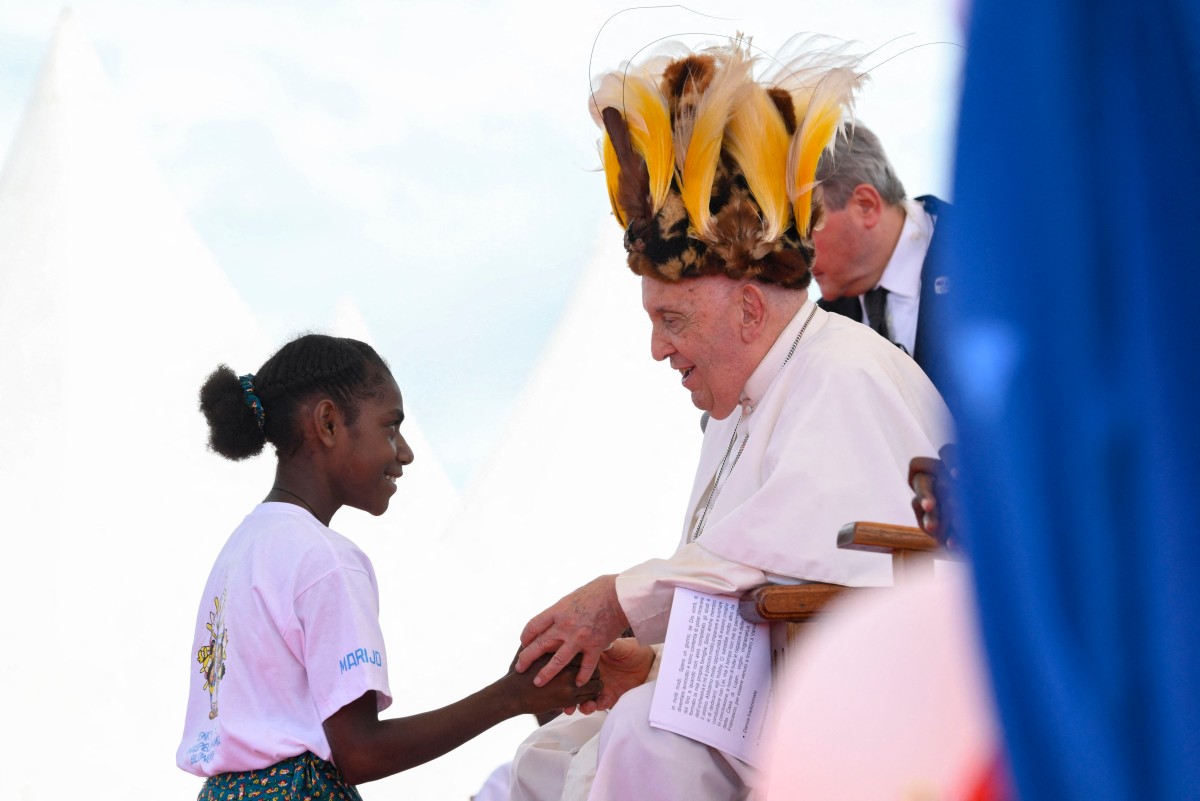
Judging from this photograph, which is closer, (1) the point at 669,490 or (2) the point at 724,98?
(2) the point at 724,98

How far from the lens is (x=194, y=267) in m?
10.1

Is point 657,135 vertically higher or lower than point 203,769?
higher

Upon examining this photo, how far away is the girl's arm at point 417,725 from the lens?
311cm

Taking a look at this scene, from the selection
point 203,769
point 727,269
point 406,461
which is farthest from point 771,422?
point 203,769

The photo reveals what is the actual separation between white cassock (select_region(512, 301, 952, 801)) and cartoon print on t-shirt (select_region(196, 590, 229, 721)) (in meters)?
0.77

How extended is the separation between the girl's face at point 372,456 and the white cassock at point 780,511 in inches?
32.6

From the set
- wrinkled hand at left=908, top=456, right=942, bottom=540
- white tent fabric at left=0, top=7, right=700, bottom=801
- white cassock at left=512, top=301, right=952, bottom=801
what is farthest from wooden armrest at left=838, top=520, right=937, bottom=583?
white tent fabric at left=0, top=7, right=700, bottom=801

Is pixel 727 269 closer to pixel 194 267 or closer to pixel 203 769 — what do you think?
pixel 203 769

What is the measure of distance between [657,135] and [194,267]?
25.0 ft

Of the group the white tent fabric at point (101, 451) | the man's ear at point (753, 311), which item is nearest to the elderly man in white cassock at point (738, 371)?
the man's ear at point (753, 311)

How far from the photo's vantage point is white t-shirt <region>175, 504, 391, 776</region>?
10.3ft

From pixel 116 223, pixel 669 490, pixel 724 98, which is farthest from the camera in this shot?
pixel 669 490

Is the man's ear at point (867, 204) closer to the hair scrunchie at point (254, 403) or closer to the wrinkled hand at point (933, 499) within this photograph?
the hair scrunchie at point (254, 403)

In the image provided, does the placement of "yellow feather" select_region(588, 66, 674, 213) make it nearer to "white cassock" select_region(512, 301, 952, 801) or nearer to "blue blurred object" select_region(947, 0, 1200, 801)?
"white cassock" select_region(512, 301, 952, 801)
